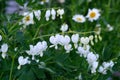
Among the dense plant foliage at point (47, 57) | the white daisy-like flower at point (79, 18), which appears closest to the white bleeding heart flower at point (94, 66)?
the dense plant foliage at point (47, 57)

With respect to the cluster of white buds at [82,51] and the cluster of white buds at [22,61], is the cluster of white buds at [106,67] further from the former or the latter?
the cluster of white buds at [22,61]

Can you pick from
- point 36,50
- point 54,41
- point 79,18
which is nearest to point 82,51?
point 54,41

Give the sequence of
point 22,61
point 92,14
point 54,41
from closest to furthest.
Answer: point 22,61 < point 54,41 < point 92,14

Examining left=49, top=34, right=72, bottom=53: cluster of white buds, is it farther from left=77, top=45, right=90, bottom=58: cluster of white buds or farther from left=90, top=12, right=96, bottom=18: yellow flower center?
left=90, top=12, right=96, bottom=18: yellow flower center

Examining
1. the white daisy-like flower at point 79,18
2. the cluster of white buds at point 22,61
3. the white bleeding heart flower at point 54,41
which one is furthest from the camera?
the white daisy-like flower at point 79,18

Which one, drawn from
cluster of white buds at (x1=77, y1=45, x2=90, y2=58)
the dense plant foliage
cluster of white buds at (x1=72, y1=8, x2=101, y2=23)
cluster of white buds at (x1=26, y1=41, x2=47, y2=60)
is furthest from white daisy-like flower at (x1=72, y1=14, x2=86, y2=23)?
cluster of white buds at (x1=26, y1=41, x2=47, y2=60)

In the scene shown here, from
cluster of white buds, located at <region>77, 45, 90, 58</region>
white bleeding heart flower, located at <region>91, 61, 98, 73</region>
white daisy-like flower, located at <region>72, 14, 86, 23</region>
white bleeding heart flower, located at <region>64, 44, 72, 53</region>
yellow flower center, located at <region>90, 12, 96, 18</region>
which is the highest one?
yellow flower center, located at <region>90, 12, 96, 18</region>

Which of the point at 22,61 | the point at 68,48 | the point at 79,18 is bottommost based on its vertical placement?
the point at 22,61

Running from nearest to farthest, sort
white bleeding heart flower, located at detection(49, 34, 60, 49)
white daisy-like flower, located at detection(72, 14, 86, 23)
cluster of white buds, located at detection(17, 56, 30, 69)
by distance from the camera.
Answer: cluster of white buds, located at detection(17, 56, 30, 69) → white bleeding heart flower, located at detection(49, 34, 60, 49) → white daisy-like flower, located at detection(72, 14, 86, 23)

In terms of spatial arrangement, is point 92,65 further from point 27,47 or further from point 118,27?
point 118,27

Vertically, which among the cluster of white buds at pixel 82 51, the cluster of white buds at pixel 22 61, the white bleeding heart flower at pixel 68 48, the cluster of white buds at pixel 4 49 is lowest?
the cluster of white buds at pixel 22 61

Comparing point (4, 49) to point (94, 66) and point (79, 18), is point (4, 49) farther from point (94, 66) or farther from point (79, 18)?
point (79, 18)

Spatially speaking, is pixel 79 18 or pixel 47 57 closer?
pixel 47 57
